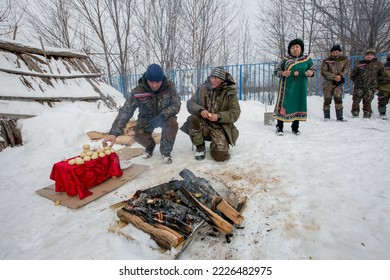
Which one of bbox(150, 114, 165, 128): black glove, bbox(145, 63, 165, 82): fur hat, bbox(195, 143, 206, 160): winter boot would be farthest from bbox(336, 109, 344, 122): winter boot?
bbox(145, 63, 165, 82): fur hat

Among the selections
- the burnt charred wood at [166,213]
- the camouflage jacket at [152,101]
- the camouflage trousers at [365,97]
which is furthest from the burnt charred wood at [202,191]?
the camouflage trousers at [365,97]

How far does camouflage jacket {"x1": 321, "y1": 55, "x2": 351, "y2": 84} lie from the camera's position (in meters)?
4.80

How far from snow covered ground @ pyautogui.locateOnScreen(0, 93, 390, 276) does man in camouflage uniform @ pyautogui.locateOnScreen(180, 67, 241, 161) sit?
0.25 meters

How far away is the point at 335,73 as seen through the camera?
4.85 metres

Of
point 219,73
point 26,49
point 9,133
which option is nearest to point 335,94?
point 219,73

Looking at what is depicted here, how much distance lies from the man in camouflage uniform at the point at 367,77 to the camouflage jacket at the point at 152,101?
4.83 m

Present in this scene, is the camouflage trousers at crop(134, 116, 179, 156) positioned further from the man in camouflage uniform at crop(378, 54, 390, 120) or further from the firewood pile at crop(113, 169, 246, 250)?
the man in camouflage uniform at crop(378, 54, 390, 120)

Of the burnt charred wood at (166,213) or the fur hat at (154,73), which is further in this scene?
the fur hat at (154,73)

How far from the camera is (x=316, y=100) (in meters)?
7.43

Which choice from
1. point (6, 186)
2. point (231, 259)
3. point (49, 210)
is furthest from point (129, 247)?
point (6, 186)

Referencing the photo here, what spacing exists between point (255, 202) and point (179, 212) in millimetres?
774

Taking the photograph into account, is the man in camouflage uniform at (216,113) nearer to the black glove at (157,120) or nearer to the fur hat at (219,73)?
the fur hat at (219,73)

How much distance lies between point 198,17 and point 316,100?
5184mm

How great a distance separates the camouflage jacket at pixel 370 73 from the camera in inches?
204
